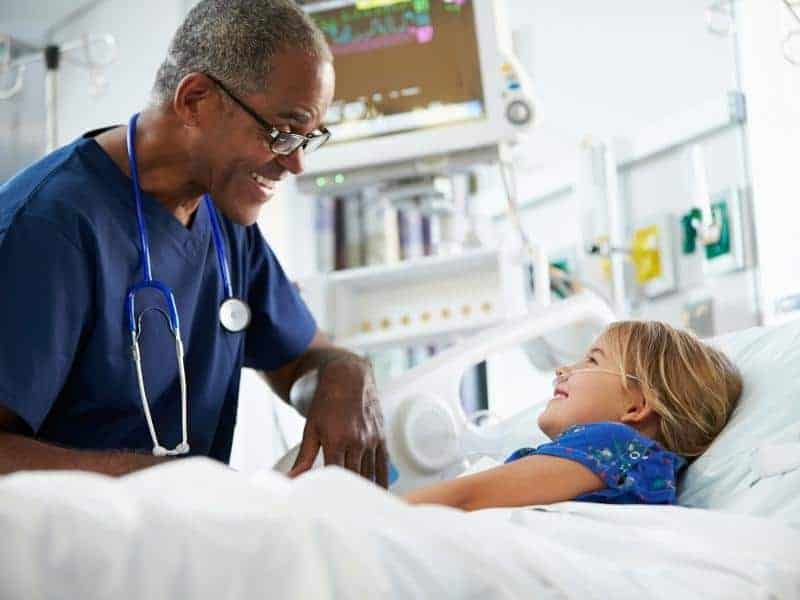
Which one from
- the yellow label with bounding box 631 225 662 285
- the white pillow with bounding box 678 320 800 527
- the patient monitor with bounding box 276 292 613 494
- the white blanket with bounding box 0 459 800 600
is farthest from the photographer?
the yellow label with bounding box 631 225 662 285

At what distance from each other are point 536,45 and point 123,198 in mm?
2510

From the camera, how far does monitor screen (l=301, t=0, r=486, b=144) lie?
125 inches

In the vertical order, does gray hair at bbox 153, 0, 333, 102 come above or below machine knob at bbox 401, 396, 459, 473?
above

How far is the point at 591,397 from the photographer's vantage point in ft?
5.63

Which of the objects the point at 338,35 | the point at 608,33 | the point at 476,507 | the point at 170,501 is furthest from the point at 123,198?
the point at 608,33

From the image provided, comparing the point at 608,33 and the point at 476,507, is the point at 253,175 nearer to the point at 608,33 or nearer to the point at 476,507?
the point at 476,507

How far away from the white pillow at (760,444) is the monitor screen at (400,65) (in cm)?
154

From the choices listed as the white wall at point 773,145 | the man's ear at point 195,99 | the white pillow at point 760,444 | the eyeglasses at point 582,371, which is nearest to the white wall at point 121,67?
the white wall at point 773,145

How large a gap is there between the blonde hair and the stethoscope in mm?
610

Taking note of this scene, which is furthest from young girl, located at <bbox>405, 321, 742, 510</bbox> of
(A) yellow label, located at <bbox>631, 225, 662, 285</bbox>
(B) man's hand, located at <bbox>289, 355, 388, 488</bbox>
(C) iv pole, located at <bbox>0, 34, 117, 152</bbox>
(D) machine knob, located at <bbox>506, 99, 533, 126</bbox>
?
(C) iv pole, located at <bbox>0, 34, 117, 152</bbox>

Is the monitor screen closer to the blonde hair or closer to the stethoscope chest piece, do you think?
the stethoscope chest piece

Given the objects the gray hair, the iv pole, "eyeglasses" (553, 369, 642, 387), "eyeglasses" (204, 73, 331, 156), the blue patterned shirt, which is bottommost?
the blue patterned shirt

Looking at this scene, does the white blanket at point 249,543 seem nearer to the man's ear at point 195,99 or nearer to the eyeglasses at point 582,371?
the eyeglasses at point 582,371

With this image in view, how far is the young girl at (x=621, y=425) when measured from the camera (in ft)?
4.67
